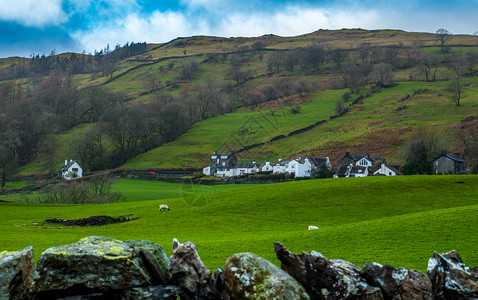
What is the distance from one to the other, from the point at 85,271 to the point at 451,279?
849cm

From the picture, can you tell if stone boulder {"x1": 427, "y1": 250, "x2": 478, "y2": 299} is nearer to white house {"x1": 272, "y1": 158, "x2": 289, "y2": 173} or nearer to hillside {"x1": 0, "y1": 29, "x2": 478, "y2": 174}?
hillside {"x1": 0, "y1": 29, "x2": 478, "y2": 174}

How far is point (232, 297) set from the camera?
934 cm

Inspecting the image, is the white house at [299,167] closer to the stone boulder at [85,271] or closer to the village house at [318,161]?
the village house at [318,161]

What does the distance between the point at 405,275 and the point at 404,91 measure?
552ft

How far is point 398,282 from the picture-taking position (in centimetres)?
955

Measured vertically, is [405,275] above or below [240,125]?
below

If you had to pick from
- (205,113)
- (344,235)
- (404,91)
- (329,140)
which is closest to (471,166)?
(329,140)

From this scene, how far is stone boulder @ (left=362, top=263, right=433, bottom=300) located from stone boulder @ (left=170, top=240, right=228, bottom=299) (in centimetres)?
358

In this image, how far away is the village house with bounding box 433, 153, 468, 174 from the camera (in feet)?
292

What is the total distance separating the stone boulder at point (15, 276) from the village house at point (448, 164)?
93.6 m

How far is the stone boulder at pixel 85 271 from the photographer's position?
28.2 feet

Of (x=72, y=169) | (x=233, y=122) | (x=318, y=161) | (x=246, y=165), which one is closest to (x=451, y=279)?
(x=318, y=161)

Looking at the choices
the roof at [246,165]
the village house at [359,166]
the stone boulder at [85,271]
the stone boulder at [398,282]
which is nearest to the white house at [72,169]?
the roof at [246,165]

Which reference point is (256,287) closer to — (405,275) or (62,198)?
(405,275)
